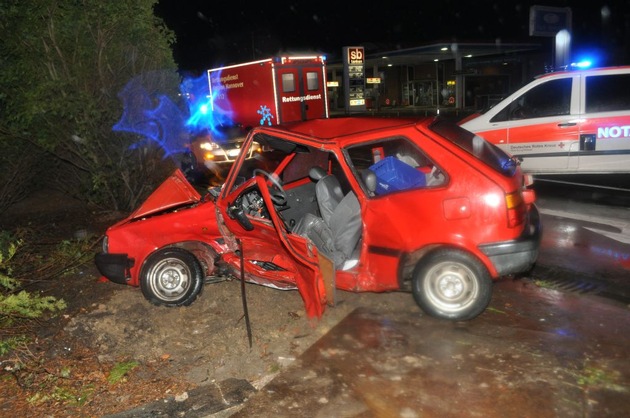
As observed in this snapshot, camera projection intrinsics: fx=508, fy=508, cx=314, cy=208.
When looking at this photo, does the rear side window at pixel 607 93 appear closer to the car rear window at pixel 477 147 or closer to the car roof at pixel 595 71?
the car roof at pixel 595 71

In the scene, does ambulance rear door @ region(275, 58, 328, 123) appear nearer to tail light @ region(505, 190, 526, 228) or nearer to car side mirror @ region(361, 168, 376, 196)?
car side mirror @ region(361, 168, 376, 196)

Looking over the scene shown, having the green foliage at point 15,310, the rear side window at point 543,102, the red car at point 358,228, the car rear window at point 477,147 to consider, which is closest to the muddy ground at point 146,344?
the green foliage at point 15,310

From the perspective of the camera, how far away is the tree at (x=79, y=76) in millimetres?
7531

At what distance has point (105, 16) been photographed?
25.4 feet

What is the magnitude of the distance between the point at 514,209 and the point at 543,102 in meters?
5.01

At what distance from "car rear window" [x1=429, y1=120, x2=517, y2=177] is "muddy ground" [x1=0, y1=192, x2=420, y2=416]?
151cm

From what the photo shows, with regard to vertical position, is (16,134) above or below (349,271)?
above

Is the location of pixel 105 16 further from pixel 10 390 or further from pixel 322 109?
pixel 322 109

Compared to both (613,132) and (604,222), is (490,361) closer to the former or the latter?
(604,222)

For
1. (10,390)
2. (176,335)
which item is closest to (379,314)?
(176,335)

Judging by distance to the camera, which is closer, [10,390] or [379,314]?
[10,390]

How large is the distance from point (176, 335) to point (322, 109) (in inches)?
659

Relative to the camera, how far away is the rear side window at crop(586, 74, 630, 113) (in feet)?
25.7

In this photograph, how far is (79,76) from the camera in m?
7.76
